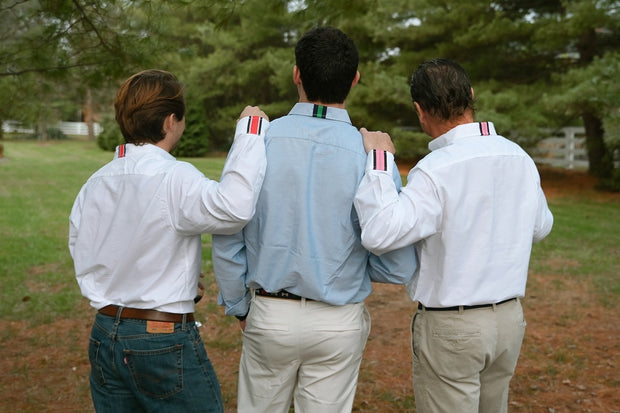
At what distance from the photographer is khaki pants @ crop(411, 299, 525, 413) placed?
7.45ft

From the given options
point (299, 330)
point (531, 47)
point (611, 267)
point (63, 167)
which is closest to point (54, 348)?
point (299, 330)

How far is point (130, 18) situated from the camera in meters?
4.93

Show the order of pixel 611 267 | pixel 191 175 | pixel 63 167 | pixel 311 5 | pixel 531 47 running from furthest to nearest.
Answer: pixel 63 167, pixel 531 47, pixel 611 267, pixel 311 5, pixel 191 175

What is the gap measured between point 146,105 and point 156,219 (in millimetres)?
397

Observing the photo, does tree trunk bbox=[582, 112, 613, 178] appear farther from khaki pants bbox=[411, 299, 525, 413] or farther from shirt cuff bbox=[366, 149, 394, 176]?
shirt cuff bbox=[366, 149, 394, 176]

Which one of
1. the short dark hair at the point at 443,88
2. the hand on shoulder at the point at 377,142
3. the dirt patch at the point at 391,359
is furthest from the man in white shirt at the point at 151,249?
the dirt patch at the point at 391,359

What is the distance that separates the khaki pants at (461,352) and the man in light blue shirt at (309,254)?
0.87ft

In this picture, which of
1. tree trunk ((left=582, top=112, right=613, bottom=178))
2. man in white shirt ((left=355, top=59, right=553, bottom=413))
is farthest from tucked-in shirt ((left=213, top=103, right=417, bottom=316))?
tree trunk ((left=582, top=112, right=613, bottom=178))

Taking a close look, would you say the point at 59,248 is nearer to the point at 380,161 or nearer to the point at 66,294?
the point at 66,294

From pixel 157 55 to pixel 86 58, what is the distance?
0.55 meters

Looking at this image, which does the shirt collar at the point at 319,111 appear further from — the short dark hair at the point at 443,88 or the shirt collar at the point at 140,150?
the shirt collar at the point at 140,150

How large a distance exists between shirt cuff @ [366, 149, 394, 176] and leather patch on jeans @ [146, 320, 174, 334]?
0.85m

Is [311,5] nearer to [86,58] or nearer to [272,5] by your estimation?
[272,5]

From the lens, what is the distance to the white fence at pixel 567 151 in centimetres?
1845
